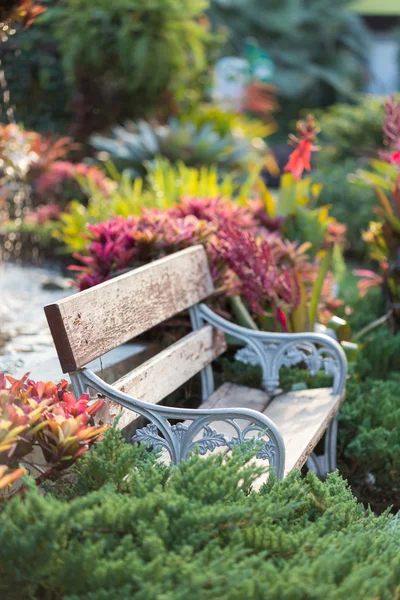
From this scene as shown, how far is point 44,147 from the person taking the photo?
8.18 meters

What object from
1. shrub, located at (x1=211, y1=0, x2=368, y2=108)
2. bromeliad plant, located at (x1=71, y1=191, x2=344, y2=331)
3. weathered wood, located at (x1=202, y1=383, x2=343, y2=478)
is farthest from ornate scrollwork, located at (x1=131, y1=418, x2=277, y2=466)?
shrub, located at (x1=211, y1=0, x2=368, y2=108)

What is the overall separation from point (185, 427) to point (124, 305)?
593mm

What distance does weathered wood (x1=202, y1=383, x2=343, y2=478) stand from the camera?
2910mm

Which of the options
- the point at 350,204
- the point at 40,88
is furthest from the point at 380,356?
the point at 40,88

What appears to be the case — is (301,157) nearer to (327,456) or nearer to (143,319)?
(327,456)

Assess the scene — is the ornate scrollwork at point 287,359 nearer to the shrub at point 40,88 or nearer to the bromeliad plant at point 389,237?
the bromeliad plant at point 389,237

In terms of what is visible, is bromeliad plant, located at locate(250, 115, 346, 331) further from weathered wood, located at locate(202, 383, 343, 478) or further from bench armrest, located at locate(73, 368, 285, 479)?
bench armrest, located at locate(73, 368, 285, 479)

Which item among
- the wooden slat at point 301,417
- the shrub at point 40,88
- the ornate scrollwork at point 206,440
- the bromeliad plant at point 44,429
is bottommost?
the wooden slat at point 301,417

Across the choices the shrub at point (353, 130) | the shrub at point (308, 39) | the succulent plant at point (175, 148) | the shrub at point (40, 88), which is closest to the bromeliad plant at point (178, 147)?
the succulent plant at point (175, 148)

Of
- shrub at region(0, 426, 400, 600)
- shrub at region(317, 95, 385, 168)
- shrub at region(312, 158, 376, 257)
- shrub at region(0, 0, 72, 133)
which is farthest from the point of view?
shrub at region(0, 0, 72, 133)

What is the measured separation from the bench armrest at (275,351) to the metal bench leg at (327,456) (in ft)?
0.62

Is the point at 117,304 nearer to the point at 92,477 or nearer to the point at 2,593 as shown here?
the point at 92,477

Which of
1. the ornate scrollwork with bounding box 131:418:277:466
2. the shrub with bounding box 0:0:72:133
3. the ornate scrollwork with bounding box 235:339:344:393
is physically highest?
the shrub with bounding box 0:0:72:133

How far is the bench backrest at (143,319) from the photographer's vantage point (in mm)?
2449
